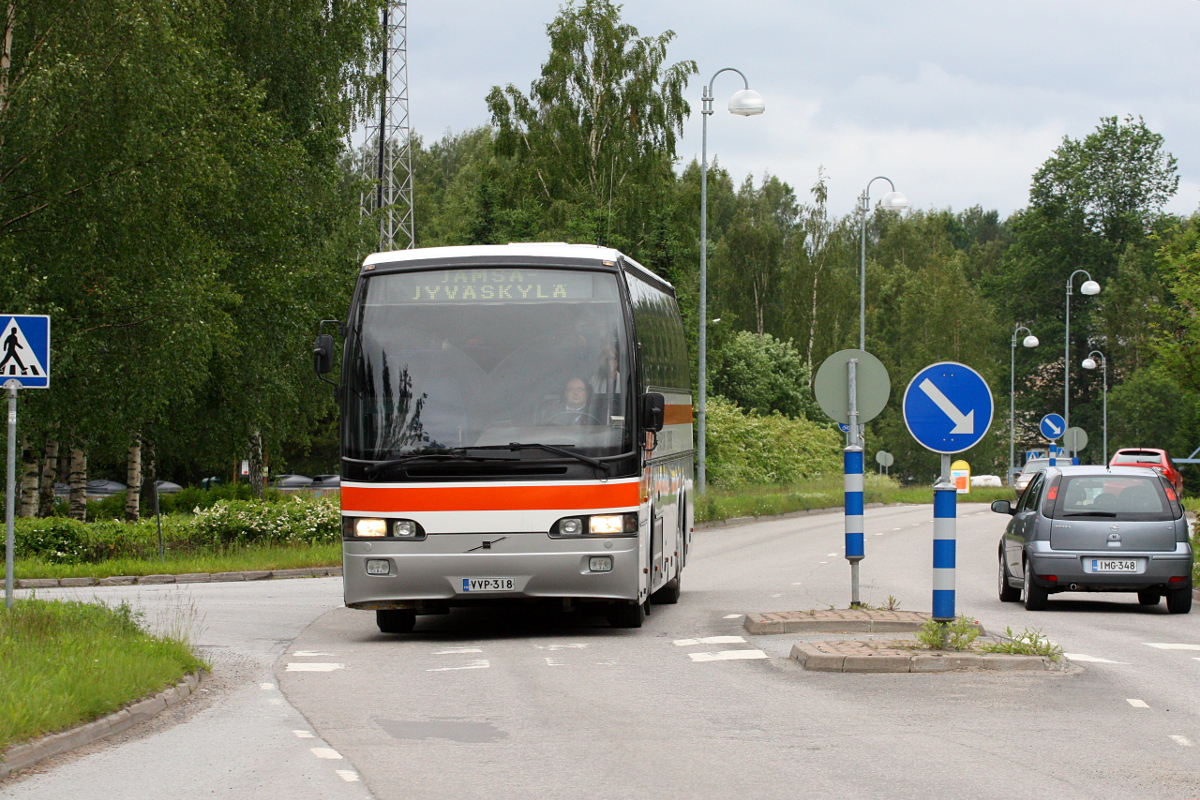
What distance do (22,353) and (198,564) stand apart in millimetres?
10716

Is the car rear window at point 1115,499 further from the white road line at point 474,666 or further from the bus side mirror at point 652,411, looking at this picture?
the white road line at point 474,666

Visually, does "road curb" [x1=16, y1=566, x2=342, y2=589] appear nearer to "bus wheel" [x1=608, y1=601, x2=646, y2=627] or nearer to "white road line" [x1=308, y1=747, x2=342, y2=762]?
"bus wheel" [x1=608, y1=601, x2=646, y2=627]

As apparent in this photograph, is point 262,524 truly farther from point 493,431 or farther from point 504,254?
point 493,431

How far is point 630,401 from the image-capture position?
13.4 m

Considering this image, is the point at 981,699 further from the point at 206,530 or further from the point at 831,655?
the point at 206,530

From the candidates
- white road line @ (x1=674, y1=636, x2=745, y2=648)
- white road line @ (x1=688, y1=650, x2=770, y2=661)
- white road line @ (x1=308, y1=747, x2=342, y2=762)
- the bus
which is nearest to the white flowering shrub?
the bus

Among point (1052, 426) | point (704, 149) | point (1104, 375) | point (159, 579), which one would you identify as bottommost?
point (159, 579)

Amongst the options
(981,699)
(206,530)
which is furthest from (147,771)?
(206,530)

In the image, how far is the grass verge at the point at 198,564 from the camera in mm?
22812

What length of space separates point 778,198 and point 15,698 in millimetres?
95381

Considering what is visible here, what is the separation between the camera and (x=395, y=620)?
14438 millimetres

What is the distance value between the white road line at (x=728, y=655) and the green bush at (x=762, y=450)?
3855 cm

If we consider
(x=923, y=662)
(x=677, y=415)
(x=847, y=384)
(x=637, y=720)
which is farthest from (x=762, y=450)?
(x=637, y=720)

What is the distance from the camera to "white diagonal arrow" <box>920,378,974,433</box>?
38.9 feet
